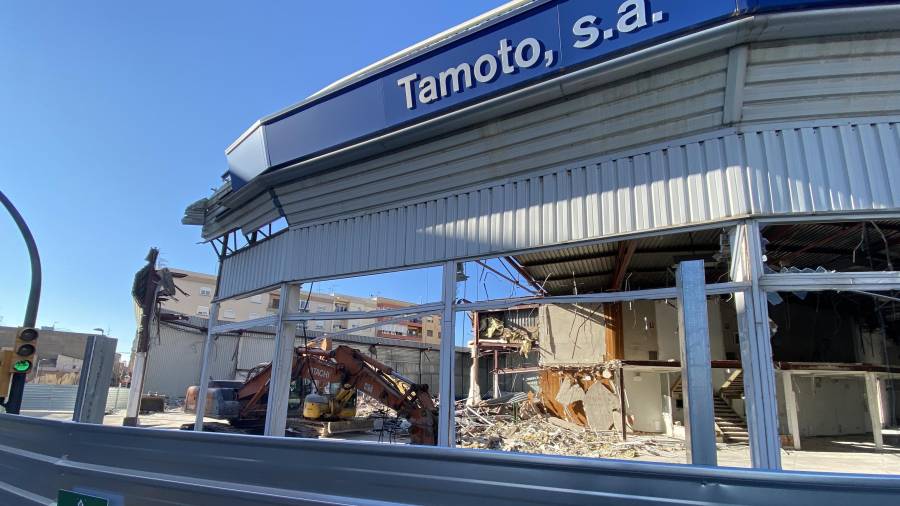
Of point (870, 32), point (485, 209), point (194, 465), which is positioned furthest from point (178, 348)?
point (870, 32)

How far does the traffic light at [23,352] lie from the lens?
7.06 metres

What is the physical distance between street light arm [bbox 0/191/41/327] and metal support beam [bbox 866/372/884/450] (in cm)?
2083

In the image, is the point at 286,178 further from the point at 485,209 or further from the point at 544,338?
the point at 544,338

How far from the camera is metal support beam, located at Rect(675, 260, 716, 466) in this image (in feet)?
7.45

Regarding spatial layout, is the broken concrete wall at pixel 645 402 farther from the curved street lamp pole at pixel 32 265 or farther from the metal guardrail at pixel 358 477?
the metal guardrail at pixel 358 477

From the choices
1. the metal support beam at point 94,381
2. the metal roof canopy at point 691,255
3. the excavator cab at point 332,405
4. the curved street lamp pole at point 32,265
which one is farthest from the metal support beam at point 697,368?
the excavator cab at point 332,405

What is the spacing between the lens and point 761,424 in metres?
5.34

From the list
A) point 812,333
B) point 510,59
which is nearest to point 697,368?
point 510,59

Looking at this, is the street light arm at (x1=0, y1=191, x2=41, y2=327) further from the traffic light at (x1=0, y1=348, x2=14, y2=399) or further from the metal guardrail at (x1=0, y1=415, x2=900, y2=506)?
the metal guardrail at (x1=0, y1=415, x2=900, y2=506)

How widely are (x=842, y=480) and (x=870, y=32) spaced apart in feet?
18.0

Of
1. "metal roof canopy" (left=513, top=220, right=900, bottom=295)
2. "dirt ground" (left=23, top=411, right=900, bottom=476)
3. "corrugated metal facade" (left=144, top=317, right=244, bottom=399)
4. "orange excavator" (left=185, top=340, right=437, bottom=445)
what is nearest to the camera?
"metal roof canopy" (left=513, top=220, right=900, bottom=295)

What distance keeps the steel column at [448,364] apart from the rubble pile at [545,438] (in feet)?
20.2

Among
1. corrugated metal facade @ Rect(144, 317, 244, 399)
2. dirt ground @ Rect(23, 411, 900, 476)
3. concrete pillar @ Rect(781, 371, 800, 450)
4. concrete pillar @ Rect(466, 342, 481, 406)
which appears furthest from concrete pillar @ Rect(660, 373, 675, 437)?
corrugated metal facade @ Rect(144, 317, 244, 399)

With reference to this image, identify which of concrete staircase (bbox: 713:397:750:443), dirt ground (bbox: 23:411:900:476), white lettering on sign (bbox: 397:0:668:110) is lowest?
dirt ground (bbox: 23:411:900:476)
